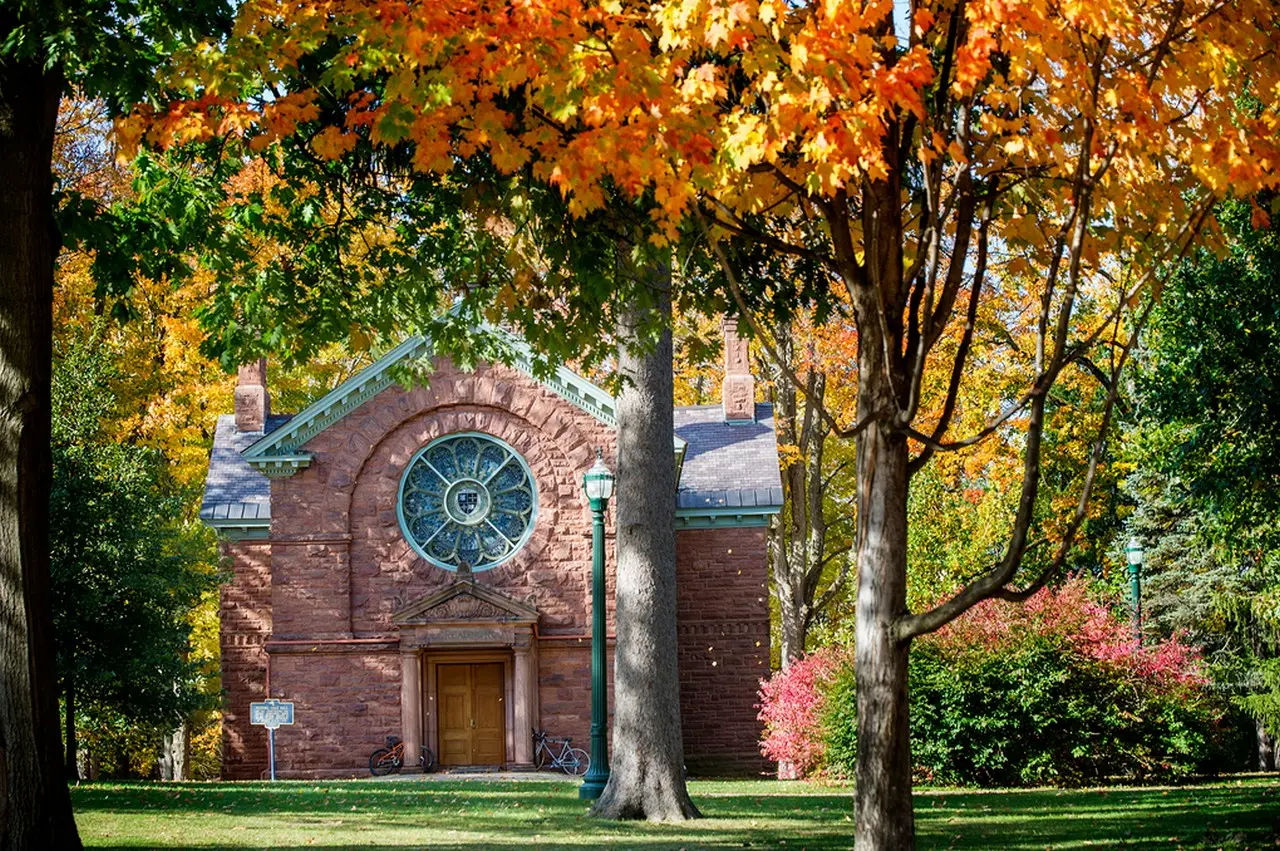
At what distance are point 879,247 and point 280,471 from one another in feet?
75.3

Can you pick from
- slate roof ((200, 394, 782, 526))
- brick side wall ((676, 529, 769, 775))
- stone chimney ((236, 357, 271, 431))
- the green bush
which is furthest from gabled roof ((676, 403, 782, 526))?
stone chimney ((236, 357, 271, 431))

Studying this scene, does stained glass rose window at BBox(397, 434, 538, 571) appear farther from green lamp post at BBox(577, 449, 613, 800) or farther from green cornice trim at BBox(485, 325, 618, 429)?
green lamp post at BBox(577, 449, 613, 800)

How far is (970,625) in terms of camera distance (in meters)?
23.3

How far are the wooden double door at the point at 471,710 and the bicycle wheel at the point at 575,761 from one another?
1444 mm

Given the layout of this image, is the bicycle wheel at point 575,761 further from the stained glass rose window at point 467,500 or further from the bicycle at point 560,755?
the stained glass rose window at point 467,500

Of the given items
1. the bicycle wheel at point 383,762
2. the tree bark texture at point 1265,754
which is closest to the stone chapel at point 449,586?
the bicycle wheel at point 383,762

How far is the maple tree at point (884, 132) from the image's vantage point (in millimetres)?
7438

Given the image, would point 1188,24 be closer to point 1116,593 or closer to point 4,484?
point 4,484

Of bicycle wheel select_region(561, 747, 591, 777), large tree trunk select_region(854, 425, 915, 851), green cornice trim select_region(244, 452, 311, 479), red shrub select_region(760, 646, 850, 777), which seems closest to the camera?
large tree trunk select_region(854, 425, 915, 851)

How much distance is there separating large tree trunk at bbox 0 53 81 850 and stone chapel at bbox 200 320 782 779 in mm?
18470

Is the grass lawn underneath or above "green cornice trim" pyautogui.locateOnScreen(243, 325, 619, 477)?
underneath

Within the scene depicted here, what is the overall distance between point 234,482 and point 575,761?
933 cm

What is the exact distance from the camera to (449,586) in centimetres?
2969

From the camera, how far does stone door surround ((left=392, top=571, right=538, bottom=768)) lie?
29.4 m
